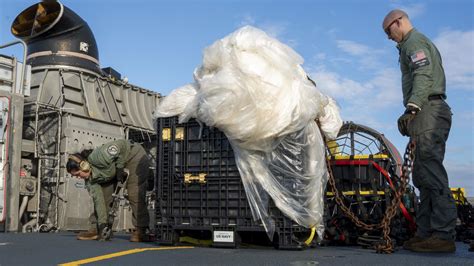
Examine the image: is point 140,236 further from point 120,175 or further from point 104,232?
point 120,175

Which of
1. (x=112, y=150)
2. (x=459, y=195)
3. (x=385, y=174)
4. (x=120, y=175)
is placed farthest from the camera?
(x=459, y=195)

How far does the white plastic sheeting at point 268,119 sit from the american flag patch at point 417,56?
84 centimetres

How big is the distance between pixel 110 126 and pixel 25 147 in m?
1.68

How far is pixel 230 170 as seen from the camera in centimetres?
425

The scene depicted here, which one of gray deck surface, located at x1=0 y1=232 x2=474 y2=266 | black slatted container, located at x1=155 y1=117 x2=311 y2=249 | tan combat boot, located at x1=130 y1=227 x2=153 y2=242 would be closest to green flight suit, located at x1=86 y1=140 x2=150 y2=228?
tan combat boot, located at x1=130 y1=227 x2=153 y2=242

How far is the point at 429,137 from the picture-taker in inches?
155

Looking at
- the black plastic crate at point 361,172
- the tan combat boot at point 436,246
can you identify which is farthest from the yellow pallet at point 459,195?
the tan combat boot at point 436,246

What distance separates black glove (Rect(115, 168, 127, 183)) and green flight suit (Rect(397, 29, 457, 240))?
333 centimetres

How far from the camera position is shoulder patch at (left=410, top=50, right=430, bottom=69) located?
13.1ft

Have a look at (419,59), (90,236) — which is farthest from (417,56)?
(90,236)

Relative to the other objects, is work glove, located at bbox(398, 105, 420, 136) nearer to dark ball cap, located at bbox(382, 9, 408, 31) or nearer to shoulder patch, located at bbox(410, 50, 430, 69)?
shoulder patch, located at bbox(410, 50, 430, 69)

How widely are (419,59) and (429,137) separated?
2.18ft

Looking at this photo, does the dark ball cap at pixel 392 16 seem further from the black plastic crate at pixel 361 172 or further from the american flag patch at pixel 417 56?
the black plastic crate at pixel 361 172

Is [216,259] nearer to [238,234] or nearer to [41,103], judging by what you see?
[238,234]
